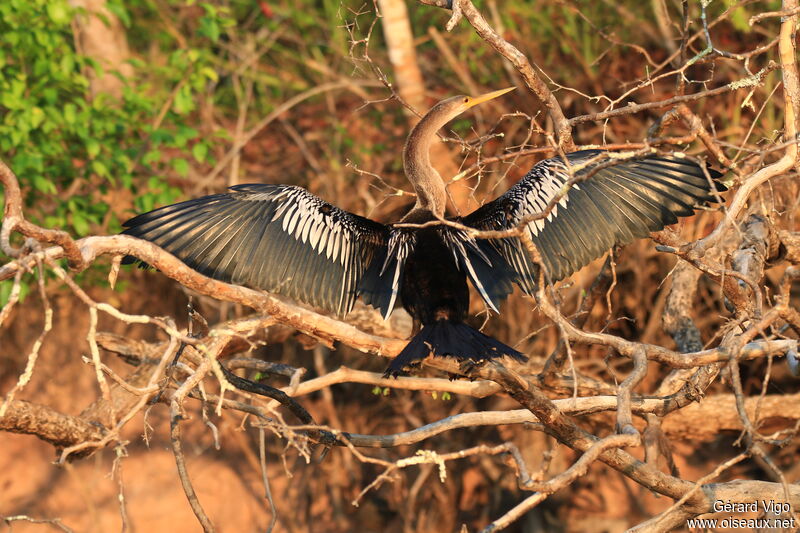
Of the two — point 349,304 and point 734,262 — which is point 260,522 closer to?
point 349,304

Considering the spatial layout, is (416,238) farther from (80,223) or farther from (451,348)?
(80,223)

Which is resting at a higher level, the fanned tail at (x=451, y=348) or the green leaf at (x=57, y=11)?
the green leaf at (x=57, y=11)

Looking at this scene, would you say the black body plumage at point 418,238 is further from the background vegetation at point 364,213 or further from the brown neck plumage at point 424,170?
the background vegetation at point 364,213

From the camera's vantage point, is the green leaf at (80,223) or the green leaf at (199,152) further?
the green leaf at (199,152)

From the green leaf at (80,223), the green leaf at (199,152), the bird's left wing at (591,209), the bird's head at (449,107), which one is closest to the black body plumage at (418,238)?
the bird's left wing at (591,209)

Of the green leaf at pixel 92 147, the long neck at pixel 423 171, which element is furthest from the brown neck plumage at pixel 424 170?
the green leaf at pixel 92 147

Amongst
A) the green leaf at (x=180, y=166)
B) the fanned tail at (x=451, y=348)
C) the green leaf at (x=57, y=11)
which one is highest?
the green leaf at (x=57, y=11)

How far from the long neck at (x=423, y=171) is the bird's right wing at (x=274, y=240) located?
227 mm

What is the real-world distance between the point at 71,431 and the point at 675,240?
2258mm

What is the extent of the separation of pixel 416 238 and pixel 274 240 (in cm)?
52

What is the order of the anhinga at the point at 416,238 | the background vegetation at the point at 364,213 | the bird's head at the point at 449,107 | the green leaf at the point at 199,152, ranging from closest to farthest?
the anhinga at the point at 416,238, the bird's head at the point at 449,107, the green leaf at the point at 199,152, the background vegetation at the point at 364,213

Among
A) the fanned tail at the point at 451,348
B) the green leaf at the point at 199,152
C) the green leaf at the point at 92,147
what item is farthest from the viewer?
the green leaf at the point at 199,152

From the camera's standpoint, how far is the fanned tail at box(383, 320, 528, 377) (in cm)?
257

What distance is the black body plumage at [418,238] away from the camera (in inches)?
120
